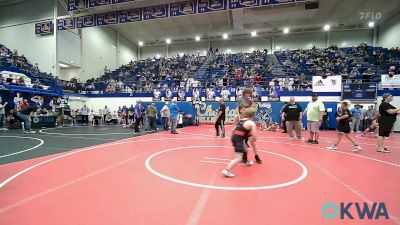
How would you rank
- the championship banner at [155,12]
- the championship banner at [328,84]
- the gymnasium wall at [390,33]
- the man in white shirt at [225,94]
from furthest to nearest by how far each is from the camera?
the gymnasium wall at [390,33]
the man in white shirt at [225,94]
the championship banner at [155,12]
the championship banner at [328,84]

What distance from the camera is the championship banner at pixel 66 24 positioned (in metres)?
20.9

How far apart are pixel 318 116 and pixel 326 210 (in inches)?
273

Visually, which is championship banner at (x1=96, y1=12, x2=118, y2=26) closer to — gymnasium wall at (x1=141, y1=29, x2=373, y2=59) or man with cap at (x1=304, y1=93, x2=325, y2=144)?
man with cap at (x1=304, y1=93, x2=325, y2=144)

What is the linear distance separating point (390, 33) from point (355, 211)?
32630mm

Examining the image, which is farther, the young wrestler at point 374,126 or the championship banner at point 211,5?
the championship banner at point 211,5

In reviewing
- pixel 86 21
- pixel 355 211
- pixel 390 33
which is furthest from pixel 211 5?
pixel 390 33

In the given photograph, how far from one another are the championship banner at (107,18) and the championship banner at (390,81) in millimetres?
20756

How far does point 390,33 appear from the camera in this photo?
27.2 m

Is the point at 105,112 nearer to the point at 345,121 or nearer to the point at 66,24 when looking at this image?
the point at 66,24

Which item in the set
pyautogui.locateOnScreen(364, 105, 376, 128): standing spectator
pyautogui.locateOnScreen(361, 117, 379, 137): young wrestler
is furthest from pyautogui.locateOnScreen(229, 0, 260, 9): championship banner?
pyautogui.locateOnScreen(361, 117, 379, 137): young wrestler

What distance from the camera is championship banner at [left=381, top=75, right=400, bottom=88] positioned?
16.6m

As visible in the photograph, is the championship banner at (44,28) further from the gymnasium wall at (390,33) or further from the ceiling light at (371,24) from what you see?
the gymnasium wall at (390,33)

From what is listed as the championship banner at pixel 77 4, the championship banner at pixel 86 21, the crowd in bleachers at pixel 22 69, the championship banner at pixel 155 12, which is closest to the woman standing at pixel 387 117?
the championship banner at pixel 155 12

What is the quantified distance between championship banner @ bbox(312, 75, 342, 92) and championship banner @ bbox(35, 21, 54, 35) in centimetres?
2502
